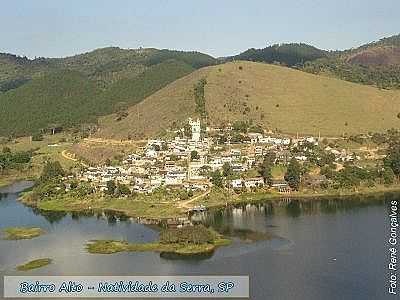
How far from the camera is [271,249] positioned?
4462 centimetres

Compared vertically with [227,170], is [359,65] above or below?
above

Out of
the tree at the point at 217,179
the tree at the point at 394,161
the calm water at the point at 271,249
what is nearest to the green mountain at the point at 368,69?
the tree at the point at 394,161

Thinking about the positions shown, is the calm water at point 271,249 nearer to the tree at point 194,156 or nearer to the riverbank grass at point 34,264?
the riverbank grass at point 34,264

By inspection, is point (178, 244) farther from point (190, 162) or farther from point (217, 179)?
point (190, 162)

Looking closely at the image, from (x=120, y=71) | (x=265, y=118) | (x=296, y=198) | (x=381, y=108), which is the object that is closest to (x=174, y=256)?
(x=296, y=198)

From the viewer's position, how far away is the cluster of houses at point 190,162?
65.4 m

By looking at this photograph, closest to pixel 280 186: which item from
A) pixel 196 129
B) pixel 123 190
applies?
pixel 123 190

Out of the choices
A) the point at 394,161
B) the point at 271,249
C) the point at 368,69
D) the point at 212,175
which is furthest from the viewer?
the point at 368,69

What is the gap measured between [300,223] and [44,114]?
101 meters

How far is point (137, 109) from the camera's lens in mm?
106562

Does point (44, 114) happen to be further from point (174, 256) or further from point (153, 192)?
point (174, 256)
